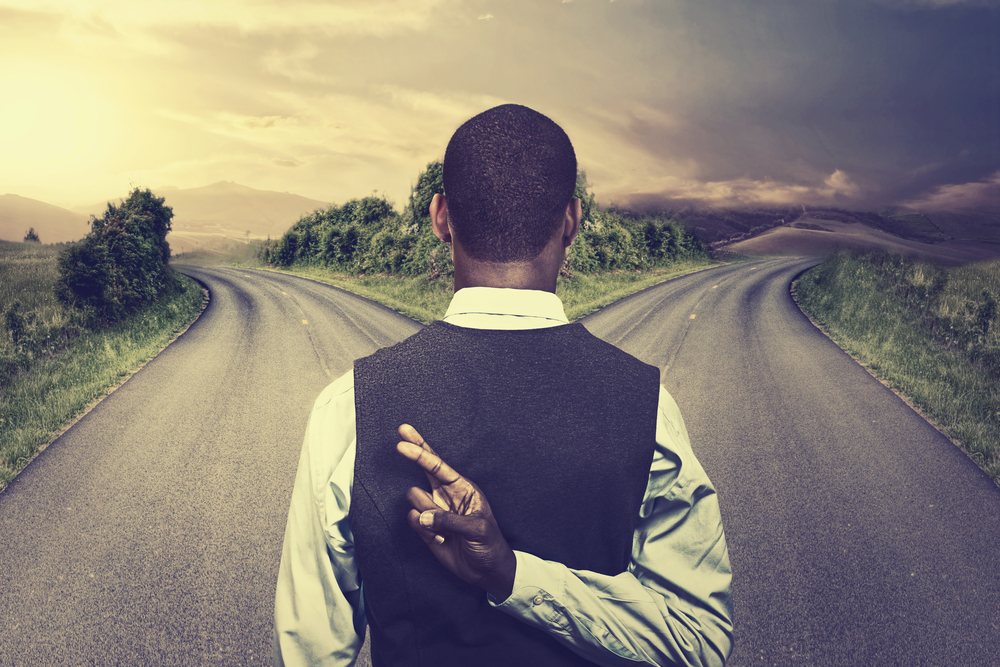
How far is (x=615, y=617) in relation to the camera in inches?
42.7

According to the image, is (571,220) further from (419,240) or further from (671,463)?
(419,240)

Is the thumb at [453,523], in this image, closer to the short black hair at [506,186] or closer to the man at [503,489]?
the man at [503,489]

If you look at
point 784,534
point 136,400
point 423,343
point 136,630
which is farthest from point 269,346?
point 423,343

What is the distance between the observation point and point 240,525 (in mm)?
4316

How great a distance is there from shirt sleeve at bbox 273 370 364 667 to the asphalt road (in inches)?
101

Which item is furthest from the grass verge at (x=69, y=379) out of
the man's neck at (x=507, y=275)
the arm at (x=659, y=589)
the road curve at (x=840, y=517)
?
the road curve at (x=840, y=517)

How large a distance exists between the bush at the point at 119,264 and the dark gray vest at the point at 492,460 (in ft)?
45.3

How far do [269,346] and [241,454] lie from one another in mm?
5028

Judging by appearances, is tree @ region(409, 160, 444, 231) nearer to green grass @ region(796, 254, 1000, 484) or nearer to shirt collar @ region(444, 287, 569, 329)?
green grass @ region(796, 254, 1000, 484)

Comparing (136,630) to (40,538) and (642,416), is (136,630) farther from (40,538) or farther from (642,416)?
(642,416)

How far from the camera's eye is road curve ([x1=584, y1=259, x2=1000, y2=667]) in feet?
10.6

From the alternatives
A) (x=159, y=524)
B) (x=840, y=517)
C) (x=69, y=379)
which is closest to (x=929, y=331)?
(x=840, y=517)

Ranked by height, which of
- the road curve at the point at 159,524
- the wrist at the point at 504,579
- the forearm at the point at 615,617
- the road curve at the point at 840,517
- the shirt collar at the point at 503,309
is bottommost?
the road curve at the point at 159,524

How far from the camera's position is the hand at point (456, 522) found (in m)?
0.89
